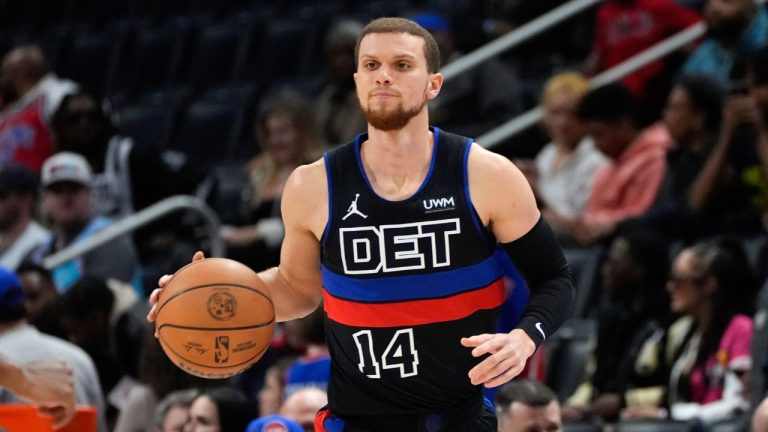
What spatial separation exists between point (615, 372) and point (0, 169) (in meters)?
3.88

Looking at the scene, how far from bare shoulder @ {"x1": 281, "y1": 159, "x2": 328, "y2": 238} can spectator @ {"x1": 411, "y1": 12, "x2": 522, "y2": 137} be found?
4673 millimetres

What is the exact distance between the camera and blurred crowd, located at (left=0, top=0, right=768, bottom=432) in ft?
23.1

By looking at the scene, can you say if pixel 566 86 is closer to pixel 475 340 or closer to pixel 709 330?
pixel 709 330

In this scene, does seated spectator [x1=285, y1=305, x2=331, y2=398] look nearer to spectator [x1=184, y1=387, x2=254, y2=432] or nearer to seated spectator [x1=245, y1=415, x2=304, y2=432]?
spectator [x1=184, y1=387, x2=254, y2=432]

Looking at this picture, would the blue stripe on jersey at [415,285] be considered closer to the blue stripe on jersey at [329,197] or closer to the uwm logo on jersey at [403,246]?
the uwm logo on jersey at [403,246]

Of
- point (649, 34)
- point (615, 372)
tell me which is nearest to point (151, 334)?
point (615, 372)

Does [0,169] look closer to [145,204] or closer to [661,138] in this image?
[145,204]

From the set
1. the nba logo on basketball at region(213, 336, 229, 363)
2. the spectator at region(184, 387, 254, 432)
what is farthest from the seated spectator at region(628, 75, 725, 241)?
the nba logo on basketball at region(213, 336, 229, 363)

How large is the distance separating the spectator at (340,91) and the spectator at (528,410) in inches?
134

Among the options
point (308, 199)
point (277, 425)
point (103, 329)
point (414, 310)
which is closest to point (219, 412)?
point (277, 425)

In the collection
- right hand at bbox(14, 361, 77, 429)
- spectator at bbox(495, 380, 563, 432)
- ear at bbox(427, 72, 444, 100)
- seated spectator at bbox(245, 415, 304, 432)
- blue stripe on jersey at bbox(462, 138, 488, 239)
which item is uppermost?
ear at bbox(427, 72, 444, 100)

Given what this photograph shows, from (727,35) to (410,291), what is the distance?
4500mm

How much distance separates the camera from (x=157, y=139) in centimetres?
1141

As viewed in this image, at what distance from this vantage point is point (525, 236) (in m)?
4.69
